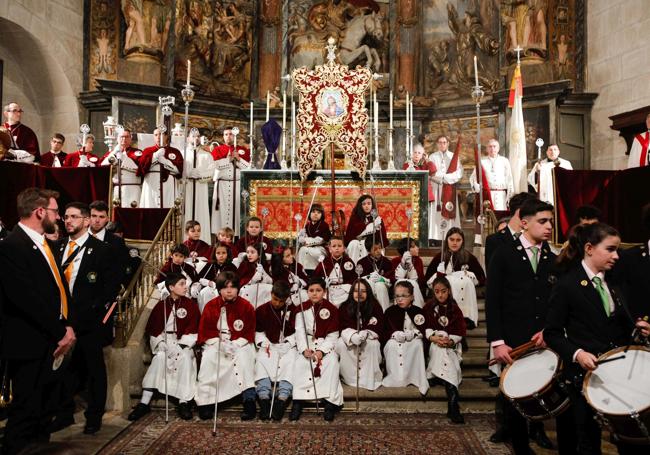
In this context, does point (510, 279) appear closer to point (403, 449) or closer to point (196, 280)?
point (403, 449)

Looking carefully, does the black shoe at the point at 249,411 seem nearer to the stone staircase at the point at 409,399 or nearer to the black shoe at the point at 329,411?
the stone staircase at the point at 409,399

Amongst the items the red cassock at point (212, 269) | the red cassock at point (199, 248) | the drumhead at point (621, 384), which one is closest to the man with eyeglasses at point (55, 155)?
the red cassock at point (199, 248)

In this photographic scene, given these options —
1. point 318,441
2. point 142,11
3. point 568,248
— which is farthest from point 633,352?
point 142,11

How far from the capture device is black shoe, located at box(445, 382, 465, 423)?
7.07 m

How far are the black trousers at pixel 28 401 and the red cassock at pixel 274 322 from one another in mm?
2864

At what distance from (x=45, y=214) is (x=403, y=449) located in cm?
359

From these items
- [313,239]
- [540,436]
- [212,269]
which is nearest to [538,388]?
[540,436]

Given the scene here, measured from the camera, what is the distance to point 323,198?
1251 cm

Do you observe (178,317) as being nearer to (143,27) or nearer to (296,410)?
(296,410)

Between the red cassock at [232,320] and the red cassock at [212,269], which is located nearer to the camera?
the red cassock at [232,320]

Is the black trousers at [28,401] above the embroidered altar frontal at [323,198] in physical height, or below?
below

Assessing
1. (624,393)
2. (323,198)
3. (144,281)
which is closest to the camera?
(624,393)

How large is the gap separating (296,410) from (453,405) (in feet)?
5.33

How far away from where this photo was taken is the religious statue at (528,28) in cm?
1522
